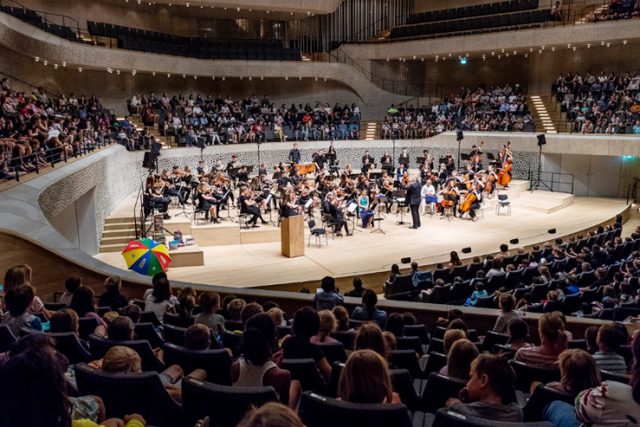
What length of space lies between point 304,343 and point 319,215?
13.6 metres

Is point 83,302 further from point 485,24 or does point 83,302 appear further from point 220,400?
point 485,24

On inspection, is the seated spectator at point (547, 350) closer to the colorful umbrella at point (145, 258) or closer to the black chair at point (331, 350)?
the black chair at point (331, 350)

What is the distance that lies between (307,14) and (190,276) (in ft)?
68.2

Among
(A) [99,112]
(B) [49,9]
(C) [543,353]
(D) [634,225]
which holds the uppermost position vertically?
(B) [49,9]

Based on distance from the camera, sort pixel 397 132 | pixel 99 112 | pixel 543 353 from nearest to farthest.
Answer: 1. pixel 543 353
2. pixel 99 112
3. pixel 397 132

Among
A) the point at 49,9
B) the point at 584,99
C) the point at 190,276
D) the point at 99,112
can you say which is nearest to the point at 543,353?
the point at 190,276

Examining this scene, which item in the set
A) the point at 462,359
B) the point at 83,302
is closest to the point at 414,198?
the point at 83,302

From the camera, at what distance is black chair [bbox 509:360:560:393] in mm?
4082

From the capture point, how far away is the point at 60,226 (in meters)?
13.0

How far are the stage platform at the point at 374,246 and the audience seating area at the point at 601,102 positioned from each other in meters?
3.51

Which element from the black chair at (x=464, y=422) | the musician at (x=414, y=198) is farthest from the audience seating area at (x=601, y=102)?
the black chair at (x=464, y=422)

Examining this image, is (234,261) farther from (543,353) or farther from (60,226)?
(543,353)

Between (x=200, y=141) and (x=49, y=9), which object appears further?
(x=49, y=9)

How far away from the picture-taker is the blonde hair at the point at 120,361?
320 centimetres
